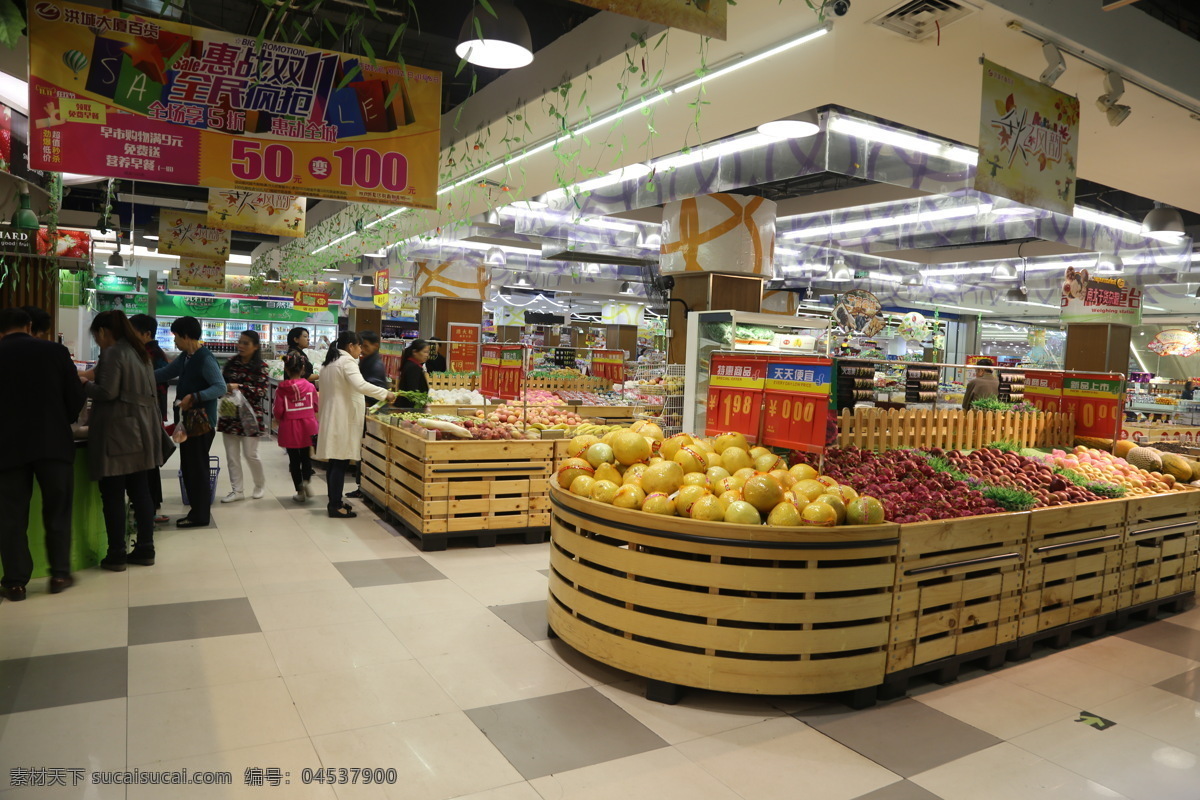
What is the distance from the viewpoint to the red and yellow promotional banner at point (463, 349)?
12.8 meters

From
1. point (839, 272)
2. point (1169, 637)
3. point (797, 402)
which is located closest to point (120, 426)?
point (797, 402)

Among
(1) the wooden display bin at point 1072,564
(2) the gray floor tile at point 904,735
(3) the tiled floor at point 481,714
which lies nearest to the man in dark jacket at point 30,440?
(3) the tiled floor at point 481,714

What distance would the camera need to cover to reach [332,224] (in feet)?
39.3

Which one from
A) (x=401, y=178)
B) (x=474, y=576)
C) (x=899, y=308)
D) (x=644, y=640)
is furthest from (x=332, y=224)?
(x=899, y=308)

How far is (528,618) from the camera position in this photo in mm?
4688

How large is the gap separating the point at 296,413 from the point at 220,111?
3.62m

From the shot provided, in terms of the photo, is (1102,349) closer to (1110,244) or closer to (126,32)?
(1110,244)

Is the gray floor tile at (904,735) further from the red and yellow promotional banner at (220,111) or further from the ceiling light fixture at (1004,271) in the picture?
the ceiling light fixture at (1004,271)

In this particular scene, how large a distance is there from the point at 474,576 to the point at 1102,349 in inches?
346

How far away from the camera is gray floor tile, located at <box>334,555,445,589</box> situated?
529cm

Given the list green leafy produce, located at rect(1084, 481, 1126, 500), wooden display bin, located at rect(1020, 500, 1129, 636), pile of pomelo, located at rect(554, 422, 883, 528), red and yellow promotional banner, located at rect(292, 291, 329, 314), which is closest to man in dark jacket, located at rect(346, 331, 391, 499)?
pile of pomelo, located at rect(554, 422, 883, 528)

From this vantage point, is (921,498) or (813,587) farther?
(921,498)

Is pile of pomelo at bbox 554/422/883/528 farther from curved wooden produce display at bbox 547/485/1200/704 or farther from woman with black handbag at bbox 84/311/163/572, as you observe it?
woman with black handbag at bbox 84/311/163/572

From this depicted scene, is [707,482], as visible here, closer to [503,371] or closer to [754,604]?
[754,604]
